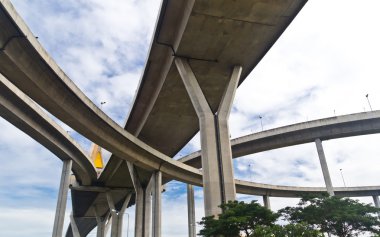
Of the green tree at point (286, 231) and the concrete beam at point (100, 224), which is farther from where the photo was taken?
the concrete beam at point (100, 224)

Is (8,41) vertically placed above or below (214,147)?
above

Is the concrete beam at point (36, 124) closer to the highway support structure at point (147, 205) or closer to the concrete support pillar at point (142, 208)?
the concrete support pillar at point (142, 208)

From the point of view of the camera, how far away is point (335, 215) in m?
18.4

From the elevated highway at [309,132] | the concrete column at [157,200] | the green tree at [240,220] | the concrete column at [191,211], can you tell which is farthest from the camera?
the concrete column at [191,211]

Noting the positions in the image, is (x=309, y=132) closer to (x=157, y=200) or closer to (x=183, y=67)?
(x=157, y=200)

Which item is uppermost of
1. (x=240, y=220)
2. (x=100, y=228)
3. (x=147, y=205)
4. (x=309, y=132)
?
(x=309, y=132)

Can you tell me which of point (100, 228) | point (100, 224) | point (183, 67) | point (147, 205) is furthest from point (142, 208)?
point (100, 228)

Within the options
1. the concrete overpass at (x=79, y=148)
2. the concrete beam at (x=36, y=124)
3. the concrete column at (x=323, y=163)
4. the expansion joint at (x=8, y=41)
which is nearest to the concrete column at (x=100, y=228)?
the concrete overpass at (x=79, y=148)

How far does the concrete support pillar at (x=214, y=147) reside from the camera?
20609 millimetres

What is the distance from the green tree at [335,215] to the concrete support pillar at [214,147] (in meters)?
3.93

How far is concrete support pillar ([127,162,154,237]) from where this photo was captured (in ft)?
144

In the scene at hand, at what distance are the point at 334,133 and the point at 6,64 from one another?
116ft

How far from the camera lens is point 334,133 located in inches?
1543

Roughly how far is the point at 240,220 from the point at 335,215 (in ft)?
23.0
